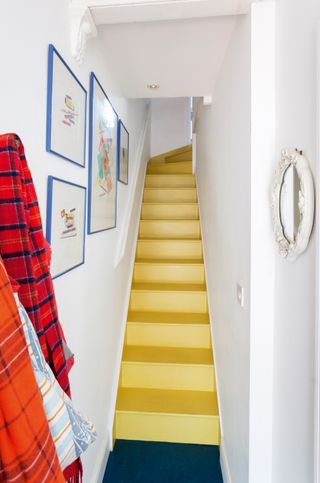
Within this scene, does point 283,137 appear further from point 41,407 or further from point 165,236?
point 165,236

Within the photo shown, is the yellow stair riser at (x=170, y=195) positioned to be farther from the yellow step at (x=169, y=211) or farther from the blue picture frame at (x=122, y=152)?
the blue picture frame at (x=122, y=152)

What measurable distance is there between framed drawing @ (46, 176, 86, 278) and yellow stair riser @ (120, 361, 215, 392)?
1194 mm

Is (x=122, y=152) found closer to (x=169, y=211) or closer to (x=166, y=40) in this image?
(x=166, y=40)

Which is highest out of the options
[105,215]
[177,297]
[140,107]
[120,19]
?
[140,107]

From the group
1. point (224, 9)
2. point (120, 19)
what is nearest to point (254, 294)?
point (224, 9)

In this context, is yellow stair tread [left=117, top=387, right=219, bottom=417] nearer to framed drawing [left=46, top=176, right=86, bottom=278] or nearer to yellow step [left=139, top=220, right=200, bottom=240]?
framed drawing [left=46, top=176, right=86, bottom=278]

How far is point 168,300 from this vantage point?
2.55m

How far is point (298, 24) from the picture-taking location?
35.8 inches

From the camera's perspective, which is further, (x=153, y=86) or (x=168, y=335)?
(x=168, y=335)

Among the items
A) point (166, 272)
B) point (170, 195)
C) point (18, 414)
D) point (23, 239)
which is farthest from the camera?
point (170, 195)

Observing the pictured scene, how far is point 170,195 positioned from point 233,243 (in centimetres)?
229

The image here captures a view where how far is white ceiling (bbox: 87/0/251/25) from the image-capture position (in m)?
1.12

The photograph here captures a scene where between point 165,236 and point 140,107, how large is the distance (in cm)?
145

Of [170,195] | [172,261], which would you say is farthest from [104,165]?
[170,195]
